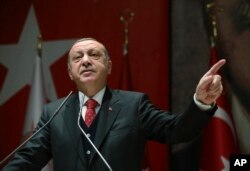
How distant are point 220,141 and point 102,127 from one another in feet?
4.63

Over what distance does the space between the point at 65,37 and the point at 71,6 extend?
28 cm

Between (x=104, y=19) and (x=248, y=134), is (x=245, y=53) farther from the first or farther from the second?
(x=104, y=19)

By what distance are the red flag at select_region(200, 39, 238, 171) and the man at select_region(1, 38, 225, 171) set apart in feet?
4.06

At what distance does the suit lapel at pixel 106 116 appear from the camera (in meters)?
1.70

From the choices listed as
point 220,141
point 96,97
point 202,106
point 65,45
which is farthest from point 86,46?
point 65,45

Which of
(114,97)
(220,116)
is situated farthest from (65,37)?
(114,97)

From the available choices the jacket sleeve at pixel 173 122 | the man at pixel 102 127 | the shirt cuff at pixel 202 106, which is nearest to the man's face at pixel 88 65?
the man at pixel 102 127

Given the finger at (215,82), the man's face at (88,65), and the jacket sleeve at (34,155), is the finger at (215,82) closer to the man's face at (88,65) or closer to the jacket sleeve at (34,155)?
the man's face at (88,65)

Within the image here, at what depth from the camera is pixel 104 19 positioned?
3.52 meters

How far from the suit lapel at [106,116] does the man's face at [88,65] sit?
3.0 inches

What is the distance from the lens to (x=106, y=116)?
1772 millimetres

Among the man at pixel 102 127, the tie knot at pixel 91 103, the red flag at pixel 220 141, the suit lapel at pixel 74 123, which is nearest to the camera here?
the man at pixel 102 127

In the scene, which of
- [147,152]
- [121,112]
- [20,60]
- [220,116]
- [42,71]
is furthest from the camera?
[20,60]

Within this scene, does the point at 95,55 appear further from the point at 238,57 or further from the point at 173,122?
the point at 238,57
